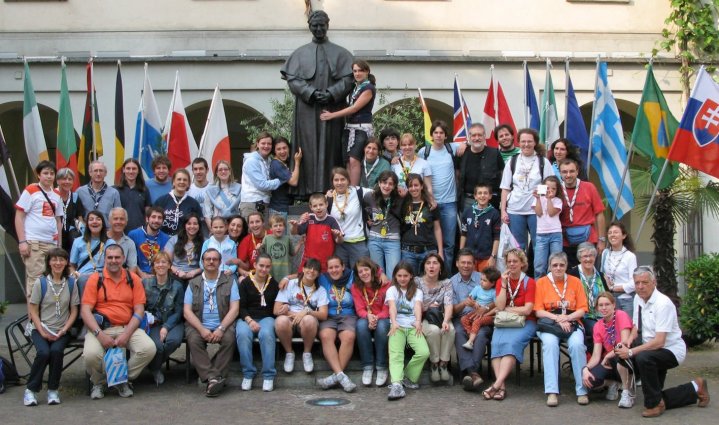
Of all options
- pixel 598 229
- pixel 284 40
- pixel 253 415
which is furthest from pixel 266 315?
pixel 284 40

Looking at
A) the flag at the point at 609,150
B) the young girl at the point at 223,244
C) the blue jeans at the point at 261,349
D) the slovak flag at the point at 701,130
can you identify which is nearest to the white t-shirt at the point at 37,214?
the young girl at the point at 223,244

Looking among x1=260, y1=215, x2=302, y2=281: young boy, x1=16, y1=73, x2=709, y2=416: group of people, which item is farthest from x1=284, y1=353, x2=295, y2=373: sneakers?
x1=260, y1=215, x2=302, y2=281: young boy

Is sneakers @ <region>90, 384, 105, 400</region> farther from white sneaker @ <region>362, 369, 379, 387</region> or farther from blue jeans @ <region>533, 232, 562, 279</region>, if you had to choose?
blue jeans @ <region>533, 232, 562, 279</region>

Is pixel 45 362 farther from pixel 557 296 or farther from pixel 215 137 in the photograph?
pixel 215 137

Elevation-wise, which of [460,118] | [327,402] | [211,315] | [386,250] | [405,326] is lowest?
[327,402]

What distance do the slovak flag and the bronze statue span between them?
3.96 m

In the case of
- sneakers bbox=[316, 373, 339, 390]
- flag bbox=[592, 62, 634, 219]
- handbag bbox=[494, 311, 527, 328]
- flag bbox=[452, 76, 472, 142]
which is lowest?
sneakers bbox=[316, 373, 339, 390]

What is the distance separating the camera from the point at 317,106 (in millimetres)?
10633

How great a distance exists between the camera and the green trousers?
30.5ft

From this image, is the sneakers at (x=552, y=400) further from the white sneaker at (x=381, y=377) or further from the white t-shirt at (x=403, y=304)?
the white sneaker at (x=381, y=377)

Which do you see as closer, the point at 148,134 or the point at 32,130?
the point at 32,130

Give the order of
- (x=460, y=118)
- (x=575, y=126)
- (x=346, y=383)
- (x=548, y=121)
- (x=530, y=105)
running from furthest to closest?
(x=460, y=118)
(x=530, y=105)
(x=548, y=121)
(x=575, y=126)
(x=346, y=383)

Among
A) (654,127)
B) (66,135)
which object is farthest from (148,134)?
(654,127)

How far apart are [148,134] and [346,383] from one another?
700 centimetres
